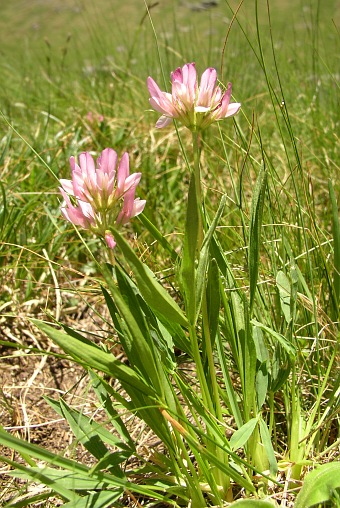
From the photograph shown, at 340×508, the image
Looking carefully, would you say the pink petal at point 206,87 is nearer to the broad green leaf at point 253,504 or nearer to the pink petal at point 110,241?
the pink petal at point 110,241

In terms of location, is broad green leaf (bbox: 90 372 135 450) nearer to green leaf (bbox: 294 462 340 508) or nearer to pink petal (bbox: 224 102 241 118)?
green leaf (bbox: 294 462 340 508)

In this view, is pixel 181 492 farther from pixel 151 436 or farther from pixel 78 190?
pixel 78 190

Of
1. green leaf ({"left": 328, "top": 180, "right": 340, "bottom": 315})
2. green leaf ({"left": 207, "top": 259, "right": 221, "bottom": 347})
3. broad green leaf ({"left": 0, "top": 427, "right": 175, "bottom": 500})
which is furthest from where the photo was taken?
green leaf ({"left": 328, "top": 180, "right": 340, "bottom": 315})

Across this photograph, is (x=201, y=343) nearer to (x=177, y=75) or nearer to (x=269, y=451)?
(x=269, y=451)

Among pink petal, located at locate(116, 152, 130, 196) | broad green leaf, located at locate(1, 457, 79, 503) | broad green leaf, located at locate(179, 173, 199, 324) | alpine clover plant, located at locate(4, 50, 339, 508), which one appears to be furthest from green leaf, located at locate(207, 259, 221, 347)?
broad green leaf, located at locate(1, 457, 79, 503)

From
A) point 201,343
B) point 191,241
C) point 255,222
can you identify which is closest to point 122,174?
point 191,241
